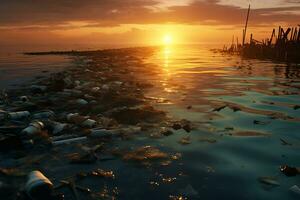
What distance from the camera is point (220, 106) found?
40.9 ft

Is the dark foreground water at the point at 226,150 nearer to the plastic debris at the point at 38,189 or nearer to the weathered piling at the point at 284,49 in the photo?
the plastic debris at the point at 38,189

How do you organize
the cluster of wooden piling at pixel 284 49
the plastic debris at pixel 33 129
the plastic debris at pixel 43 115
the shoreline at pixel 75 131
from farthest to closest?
the cluster of wooden piling at pixel 284 49 → the plastic debris at pixel 43 115 → the plastic debris at pixel 33 129 → the shoreline at pixel 75 131

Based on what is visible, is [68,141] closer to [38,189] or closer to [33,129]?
[33,129]

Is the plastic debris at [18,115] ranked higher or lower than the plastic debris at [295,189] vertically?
higher

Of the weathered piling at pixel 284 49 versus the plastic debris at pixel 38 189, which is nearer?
the plastic debris at pixel 38 189

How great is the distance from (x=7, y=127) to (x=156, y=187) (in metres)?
5.58

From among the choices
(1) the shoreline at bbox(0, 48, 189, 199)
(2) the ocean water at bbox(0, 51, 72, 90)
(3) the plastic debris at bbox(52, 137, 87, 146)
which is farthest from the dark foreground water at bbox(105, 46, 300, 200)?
(2) the ocean water at bbox(0, 51, 72, 90)

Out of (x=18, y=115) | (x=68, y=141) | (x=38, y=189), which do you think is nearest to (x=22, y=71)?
(x=18, y=115)

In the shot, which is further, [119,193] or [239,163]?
[239,163]

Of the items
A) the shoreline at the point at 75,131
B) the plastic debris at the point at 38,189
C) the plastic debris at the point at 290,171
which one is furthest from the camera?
the shoreline at the point at 75,131

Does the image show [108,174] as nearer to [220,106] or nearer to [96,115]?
[96,115]

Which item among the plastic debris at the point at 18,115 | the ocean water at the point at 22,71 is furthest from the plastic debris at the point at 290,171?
the ocean water at the point at 22,71

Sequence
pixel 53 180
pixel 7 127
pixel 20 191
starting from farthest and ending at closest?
1. pixel 7 127
2. pixel 53 180
3. pixel 20 191

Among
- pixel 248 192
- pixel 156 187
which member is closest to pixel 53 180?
pixel 156 187
